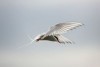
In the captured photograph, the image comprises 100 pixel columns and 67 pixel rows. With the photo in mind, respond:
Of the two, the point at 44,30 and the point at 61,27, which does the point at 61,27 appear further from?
the point at 44,30

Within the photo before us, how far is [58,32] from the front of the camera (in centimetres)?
188

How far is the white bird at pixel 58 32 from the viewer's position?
188 centimetres

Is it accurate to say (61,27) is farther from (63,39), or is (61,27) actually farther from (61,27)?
(63,39)

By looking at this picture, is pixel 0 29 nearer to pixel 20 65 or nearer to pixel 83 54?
pixel 20 65

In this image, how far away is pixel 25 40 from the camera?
1.92 meters

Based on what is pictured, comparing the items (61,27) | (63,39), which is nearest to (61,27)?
(61,27)

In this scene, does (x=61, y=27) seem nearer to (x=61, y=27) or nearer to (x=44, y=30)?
(x=61, y=27)

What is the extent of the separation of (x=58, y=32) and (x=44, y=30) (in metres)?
0.12

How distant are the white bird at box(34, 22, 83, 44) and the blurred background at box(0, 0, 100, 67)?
0.11ft

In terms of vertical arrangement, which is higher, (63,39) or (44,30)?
(44,30)
